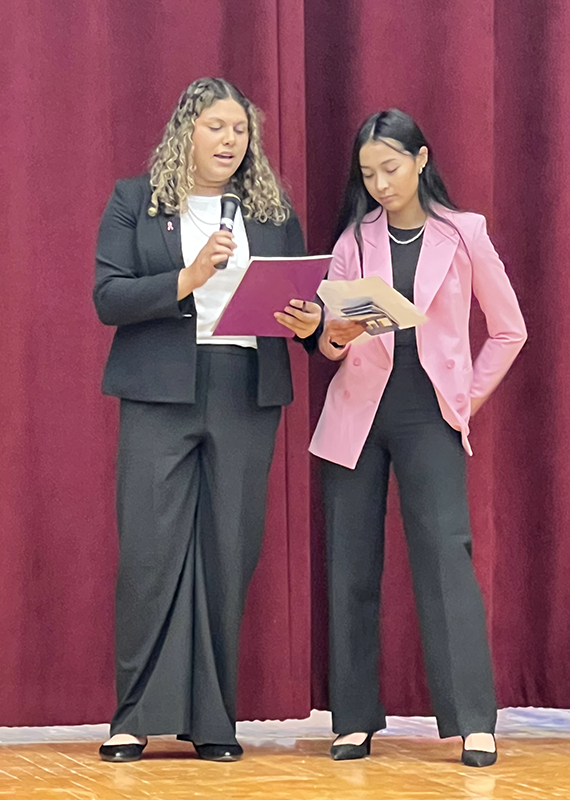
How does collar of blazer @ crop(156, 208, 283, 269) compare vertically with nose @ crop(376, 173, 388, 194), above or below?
below

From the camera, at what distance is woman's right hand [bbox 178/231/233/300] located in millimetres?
2271

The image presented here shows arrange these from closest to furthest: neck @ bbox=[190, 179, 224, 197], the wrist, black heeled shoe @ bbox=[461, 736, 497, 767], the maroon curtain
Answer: the wrist < black heeled shoe @ bbox=[461, 736, 497, 767] < neck @ bbox=[190, 179, 224, 197] < the maroon curtain

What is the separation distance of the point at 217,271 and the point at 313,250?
1.75 ft

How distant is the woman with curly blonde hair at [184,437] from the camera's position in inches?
99.0

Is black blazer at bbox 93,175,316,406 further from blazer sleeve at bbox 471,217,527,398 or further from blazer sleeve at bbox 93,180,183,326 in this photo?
blazer sleeve at bbox 471,217,527,398

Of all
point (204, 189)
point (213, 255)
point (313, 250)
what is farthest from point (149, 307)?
point (313, 250)

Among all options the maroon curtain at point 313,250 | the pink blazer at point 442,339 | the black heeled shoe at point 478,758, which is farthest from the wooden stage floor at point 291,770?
the pink blazer at point 442,339

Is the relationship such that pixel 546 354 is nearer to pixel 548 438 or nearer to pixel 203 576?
pixel 548 438

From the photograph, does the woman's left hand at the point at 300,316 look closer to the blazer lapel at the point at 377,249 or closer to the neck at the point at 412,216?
the blazer lapel at the point at 377,249

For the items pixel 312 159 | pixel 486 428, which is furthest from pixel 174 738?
pixel 312 159

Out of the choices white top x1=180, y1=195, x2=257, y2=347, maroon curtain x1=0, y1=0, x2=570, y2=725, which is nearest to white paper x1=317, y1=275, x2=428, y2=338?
white top x1=180, y1=195, x2=257, y2=347

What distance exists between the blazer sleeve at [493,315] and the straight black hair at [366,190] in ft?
0.42

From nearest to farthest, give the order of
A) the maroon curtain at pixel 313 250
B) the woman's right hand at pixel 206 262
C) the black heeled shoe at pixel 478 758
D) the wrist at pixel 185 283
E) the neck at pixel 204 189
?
the woman's right hand at pixel 206 262, the wrist at pixel 185 283, the black heeled shoe at pixel 478 758, the neck at pixel 204 189, the maroon curtain at pixel 313 250

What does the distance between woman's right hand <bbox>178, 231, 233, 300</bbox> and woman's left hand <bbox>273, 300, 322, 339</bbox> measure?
176 millimetres
